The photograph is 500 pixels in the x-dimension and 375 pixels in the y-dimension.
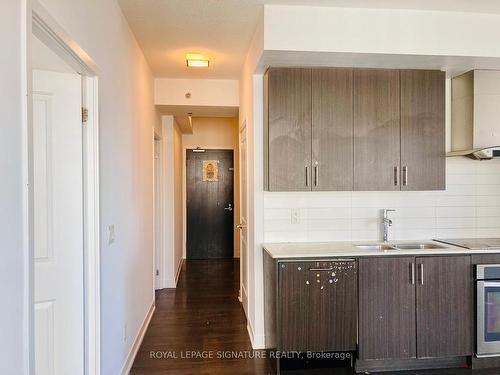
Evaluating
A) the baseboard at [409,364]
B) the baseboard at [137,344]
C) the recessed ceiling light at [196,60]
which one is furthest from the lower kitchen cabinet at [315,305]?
the recessed ceiling light at [196,60]

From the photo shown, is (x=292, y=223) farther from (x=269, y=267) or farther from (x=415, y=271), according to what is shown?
(x=415, y=271)

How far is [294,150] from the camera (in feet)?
9.64

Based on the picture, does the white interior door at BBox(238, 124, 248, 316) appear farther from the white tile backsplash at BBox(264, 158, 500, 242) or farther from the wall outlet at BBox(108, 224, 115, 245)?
the wall outlet at BBox(108, 224, 115, 245)

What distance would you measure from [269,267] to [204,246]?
436 cm

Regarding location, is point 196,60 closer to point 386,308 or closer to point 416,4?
point 416,4

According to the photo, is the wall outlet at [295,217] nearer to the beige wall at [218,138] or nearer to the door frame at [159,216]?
the door frame at [159,216]

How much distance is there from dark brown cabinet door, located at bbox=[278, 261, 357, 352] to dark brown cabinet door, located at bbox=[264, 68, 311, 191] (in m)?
0.70

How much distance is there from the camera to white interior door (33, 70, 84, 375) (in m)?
1.86

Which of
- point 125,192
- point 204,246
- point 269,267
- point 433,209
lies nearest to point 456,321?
point 433,209

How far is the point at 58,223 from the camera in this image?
1.91 m

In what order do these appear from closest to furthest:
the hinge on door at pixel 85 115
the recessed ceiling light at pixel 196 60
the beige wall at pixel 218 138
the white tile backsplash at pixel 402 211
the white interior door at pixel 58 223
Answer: the white interior door at pixel 58 223, the hinge on door at pixel 85 115, the white tile backsplash at pixel 402 211, the recessed ceiling light at pixel 196 60, the beige wall at pixel 218 138

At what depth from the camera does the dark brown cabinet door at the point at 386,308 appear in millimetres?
2707

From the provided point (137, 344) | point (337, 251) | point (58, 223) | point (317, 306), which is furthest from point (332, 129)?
point (137, 344)

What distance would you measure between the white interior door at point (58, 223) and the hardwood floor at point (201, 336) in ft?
3.41
